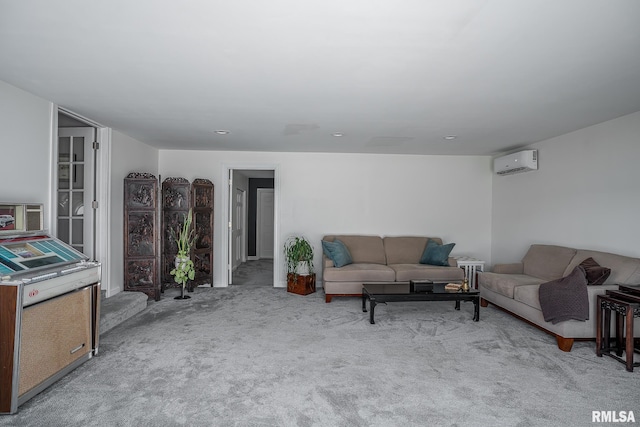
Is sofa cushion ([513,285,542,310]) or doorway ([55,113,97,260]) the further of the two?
doorway ([55,113,97,260])

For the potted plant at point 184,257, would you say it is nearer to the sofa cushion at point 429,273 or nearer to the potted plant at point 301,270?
the potted plant at point 301,270

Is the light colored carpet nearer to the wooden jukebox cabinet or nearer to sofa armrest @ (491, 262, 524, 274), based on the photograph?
the wooden jukebox cabinet

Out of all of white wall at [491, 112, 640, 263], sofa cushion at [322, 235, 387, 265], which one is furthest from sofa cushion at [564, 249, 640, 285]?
sofa cushion at [322, 235, 387, 265]

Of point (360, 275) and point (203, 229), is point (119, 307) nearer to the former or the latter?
point (203, 229)

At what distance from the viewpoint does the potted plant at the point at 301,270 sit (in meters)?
5.34

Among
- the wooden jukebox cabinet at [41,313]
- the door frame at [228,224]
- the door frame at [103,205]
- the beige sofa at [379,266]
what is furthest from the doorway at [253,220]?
the wooden jukebox cabinet at [41,313]

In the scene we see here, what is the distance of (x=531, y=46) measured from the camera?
212 centimetres

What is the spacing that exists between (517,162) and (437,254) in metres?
1.82

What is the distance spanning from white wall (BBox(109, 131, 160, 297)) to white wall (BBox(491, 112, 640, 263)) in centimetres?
593

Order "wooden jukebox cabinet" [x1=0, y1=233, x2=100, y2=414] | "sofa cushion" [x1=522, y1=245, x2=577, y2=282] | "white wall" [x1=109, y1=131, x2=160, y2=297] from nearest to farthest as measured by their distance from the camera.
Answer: "wooden jukebox cabinet" [x1=0, y1=233, x2=100, y2=414], "sofa cushion" [x1=522, y1=245, x2=577, y2=282], "white wall" [x1=109, y1=131, x2=160, y2=297]

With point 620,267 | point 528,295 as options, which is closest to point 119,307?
point 528,295

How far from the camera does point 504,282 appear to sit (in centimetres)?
413

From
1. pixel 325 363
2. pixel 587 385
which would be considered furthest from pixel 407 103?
pixel 587 385

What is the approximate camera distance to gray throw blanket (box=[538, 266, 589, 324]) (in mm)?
3127
